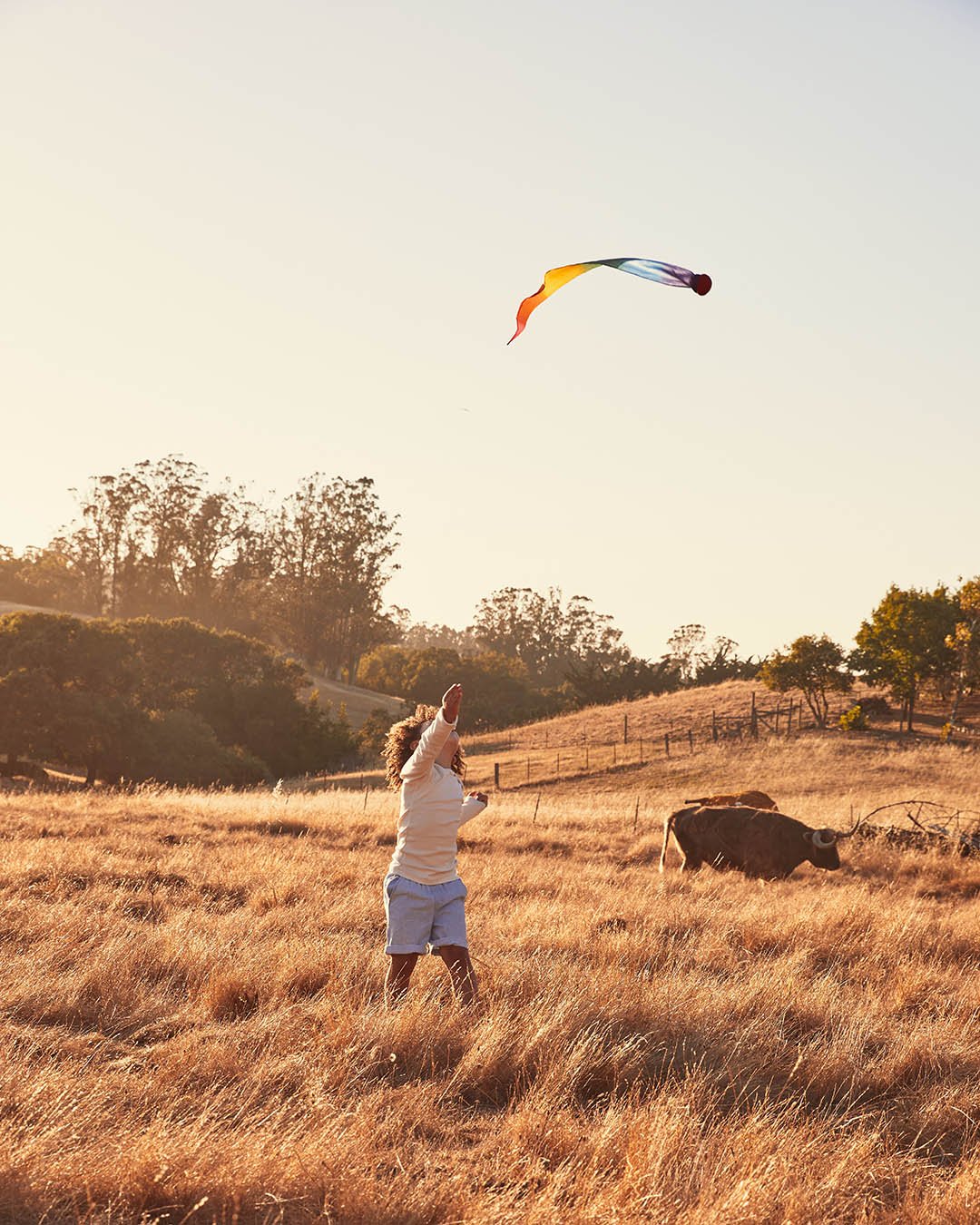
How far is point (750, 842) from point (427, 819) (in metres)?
9.16

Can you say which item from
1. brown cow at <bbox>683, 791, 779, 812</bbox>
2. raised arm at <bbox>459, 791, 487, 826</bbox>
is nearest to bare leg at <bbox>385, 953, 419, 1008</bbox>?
raised arm at <bbox>459, 791, 487, 826</bbox>

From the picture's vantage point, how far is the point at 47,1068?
4.16m

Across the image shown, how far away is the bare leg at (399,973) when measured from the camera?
5754 millimetres

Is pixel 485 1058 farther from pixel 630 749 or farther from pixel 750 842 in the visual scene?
pixel 630 749

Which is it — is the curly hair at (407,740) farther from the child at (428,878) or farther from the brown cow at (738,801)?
the brown cow at (738,801)

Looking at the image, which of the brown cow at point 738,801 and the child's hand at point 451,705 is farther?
the brown cow at point 738,801

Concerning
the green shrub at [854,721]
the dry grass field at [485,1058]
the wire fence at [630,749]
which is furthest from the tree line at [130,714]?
the dry grass field at [485,1058]

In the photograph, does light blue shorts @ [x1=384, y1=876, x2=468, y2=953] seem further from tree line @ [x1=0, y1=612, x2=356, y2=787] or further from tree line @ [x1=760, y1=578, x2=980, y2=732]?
tree line @ [x1=760, y1=578, x2=980, y2=732]

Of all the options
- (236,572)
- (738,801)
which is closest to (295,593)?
(236,572)

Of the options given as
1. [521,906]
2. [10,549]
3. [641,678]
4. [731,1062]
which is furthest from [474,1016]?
[10,549]

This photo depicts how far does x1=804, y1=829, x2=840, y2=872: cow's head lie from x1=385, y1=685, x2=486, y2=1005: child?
8864mm

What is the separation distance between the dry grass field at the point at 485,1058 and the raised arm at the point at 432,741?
1.23 m

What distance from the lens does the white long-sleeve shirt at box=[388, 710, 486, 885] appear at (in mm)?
5875

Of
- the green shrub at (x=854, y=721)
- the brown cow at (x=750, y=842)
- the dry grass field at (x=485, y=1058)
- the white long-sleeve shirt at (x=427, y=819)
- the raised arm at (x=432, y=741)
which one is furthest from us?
the green shrub at (x=854, y=721)
